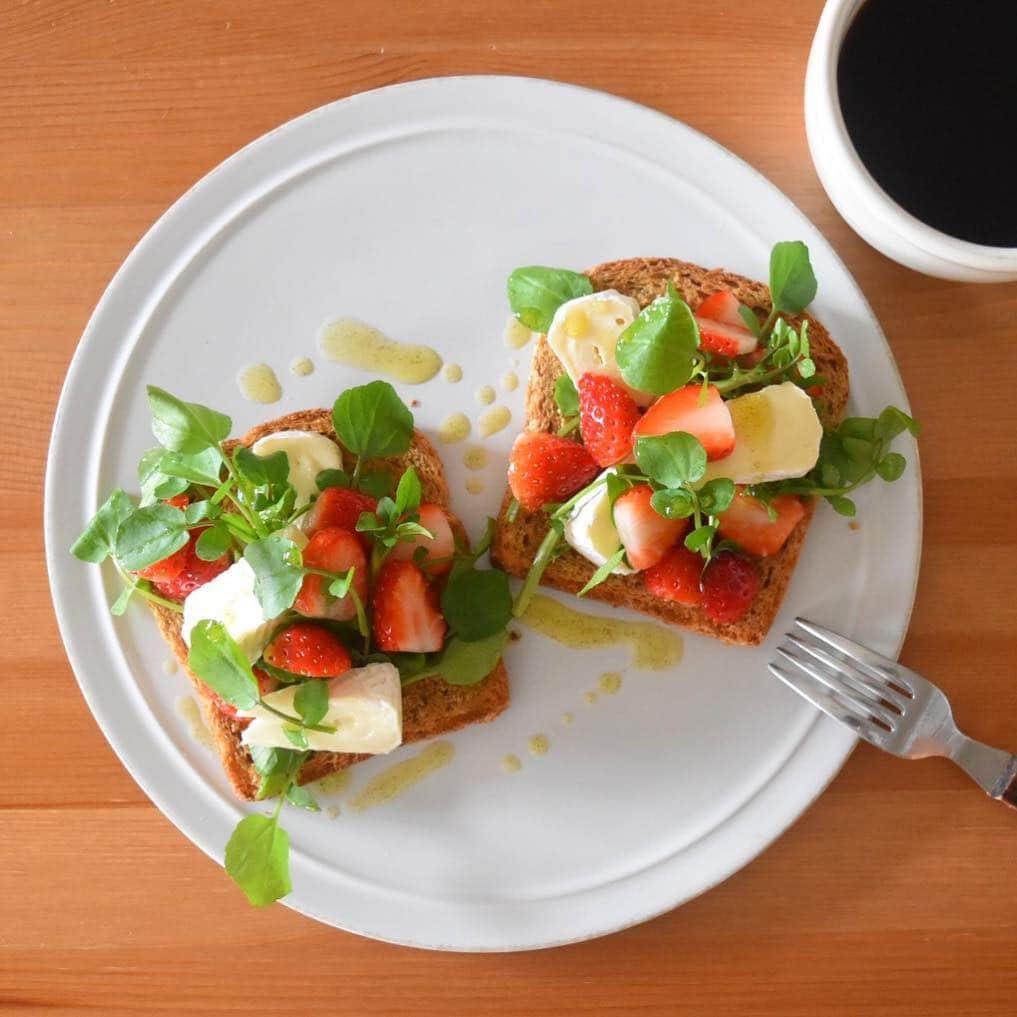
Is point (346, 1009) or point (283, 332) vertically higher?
point (283, 332)

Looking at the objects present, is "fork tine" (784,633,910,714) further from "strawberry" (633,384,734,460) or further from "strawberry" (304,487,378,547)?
"strawberry" (304,487,378,547)

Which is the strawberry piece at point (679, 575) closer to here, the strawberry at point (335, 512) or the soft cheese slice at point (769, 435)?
the soft cheese slice at point (769, 435)

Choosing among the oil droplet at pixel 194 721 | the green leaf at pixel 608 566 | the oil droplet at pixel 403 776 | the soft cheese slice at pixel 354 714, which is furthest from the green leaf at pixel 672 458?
the oil droplet at pixel 194 721

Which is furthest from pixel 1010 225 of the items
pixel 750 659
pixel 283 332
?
pixel 283 332

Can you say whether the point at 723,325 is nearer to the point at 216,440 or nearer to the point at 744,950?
the point at 216,440

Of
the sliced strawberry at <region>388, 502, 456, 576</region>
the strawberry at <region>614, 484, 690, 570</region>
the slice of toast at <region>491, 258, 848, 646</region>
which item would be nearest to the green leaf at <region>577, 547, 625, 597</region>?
the strawberry at <region>614, 484, 690, 570</region>

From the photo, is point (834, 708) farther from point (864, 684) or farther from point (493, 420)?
point (493, 420)
